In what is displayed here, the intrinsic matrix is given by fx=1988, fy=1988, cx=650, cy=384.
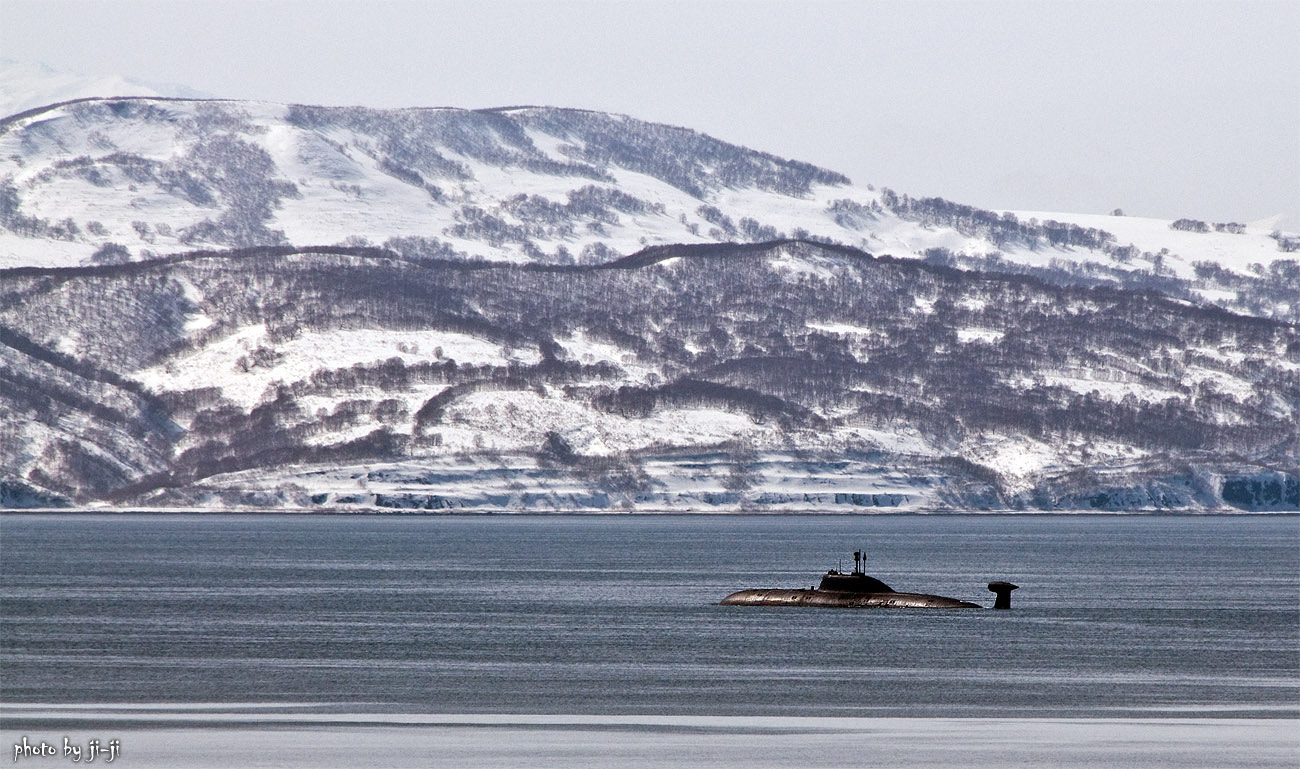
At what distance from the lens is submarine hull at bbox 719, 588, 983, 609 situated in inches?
6216

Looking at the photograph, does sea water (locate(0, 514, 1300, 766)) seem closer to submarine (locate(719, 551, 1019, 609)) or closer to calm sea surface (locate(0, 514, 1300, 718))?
calm sea surface (locate(0, 514, 1300, 718))

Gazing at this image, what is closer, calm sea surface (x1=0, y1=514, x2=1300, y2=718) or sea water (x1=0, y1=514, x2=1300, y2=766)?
sea water (x1=0, y1=514, x2=1300, y2=766)

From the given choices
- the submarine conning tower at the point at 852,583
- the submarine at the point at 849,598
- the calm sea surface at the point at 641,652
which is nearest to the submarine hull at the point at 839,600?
the submarine at the point at 849,598

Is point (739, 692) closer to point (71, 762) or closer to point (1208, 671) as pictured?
point (1208, 671)

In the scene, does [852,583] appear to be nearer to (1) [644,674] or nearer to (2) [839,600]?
(2) [839,600]

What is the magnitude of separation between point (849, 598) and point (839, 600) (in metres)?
0.88

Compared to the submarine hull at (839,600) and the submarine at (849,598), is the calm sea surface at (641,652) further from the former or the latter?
the submarine hull at (839,600)

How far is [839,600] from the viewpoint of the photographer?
162 metres

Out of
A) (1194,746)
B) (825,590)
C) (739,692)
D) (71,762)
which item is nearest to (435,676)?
(739,692)

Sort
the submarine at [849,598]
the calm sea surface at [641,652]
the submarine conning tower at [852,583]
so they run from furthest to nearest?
the submarine conning tower at [852,583] < the submarine at [849,598] < the calm sea surface at [641,652]

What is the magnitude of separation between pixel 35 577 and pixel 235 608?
5223cm

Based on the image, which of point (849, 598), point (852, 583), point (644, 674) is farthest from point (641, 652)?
point (852, 583)

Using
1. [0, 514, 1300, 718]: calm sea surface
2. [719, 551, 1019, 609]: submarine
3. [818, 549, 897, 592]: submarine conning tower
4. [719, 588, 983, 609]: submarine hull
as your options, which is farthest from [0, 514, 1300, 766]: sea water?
[818, 549, 897, 592]: submarine conning tower

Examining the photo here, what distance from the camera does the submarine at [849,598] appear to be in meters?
158
